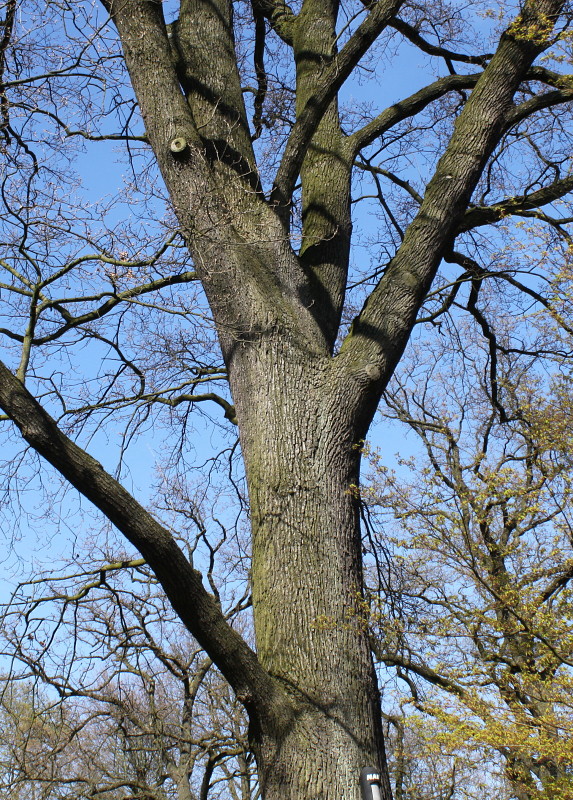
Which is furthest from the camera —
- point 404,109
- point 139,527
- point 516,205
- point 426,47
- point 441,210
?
point 426,47

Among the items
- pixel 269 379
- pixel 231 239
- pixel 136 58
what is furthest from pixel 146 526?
pixel 136 58

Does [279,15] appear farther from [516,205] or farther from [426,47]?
[516,205]

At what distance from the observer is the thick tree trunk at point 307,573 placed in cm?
278

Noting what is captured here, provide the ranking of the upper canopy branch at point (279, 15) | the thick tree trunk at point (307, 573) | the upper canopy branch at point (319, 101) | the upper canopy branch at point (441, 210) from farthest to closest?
the upper canopy branch at point (279, 15) → the upper canopy branch at point (319, 101) → the upper canopy branch at point (441, 210) → the thick tree trunk at point (307, 573)

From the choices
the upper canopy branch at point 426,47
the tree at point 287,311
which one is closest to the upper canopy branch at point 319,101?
the tree at point 287,311

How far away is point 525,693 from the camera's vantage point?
14.8 ft

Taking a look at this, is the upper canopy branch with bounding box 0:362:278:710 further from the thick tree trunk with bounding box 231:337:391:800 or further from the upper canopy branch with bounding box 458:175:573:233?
the upper canopy branch with bounding box 458:175:573:233

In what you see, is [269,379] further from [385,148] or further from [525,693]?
[385,148]

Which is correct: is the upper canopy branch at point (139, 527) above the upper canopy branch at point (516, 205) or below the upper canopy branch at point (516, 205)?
below

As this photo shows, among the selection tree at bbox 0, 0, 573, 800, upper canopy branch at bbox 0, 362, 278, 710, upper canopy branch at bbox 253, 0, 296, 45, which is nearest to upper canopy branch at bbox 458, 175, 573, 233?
tree at bbox 0, 0, 573, 800

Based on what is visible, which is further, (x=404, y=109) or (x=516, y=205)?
(x=404, y=109)

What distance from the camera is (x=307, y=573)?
3119 millimetres

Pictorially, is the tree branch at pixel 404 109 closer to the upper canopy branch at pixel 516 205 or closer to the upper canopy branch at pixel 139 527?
the upper canopy branch at pixel 516 205

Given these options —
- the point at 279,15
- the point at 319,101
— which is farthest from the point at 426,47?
the point at 319,101
